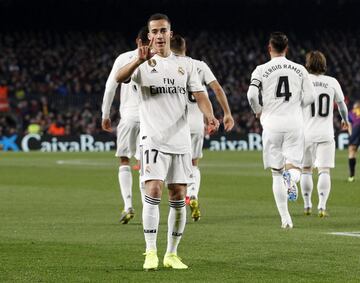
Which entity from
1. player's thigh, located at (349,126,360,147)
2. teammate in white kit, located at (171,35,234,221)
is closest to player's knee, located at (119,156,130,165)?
teammate in white kit, located at (171,35,234,221)

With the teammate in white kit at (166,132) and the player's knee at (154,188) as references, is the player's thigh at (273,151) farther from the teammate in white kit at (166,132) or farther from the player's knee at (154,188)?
the player's knee at (154,188)

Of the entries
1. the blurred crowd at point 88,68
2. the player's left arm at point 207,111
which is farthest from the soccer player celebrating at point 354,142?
the blurred crowd at point 88,68

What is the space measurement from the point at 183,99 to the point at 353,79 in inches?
1750

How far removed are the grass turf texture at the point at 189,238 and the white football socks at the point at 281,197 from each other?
0.23 meters

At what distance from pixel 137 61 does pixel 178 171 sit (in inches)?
45.9

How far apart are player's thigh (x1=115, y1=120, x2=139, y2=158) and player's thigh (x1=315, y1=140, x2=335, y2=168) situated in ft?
9.17

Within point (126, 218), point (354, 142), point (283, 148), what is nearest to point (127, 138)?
point (126, 218)

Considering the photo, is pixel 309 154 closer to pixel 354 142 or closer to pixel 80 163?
pixel 354 142

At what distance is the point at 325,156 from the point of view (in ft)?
48.6

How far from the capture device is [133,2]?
57.6 m

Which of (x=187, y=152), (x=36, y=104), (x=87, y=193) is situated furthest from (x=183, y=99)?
(x=36, y=104)

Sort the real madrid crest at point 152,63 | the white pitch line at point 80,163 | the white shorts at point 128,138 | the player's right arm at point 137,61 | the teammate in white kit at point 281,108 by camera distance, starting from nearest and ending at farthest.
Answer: the player's right arm at point 137,61
the real madrid crest at point 152,63
the teammate in white kit at point 281,108
the white shorts at point 128,138
the white pitch line at point 80,163

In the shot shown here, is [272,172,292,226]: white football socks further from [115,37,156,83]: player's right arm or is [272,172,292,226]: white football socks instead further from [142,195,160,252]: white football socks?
[115,37,156,83]: player's right arm

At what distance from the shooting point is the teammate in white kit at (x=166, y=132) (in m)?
9.02
